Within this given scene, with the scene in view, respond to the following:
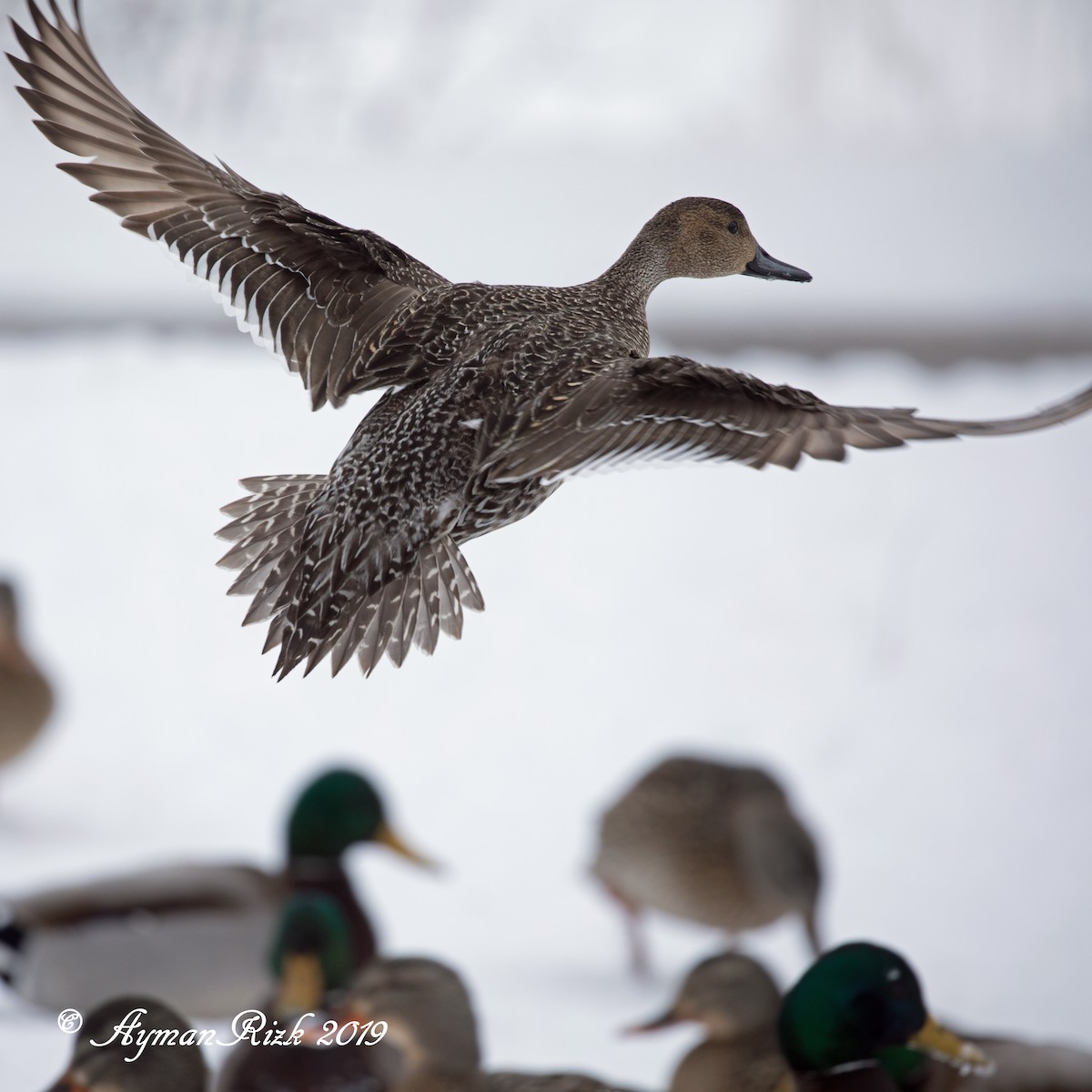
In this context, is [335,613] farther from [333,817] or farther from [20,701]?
[20,701]

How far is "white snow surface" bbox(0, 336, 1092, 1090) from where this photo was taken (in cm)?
321

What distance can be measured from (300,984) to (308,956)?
5 centimetres

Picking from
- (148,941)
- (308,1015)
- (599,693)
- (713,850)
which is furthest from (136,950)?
(599,693)

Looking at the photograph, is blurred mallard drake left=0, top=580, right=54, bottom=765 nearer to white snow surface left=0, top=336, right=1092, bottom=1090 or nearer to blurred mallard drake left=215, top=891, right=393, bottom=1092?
white snow surface left=0, top=336, right=1092, bottom=1090

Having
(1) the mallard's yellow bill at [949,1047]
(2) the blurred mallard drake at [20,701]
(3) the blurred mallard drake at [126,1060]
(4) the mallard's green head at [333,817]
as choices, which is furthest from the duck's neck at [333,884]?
(1) the mallard's yellow bill at [949,1047]

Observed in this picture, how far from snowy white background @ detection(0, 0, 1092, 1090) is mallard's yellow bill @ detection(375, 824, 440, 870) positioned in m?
0.13

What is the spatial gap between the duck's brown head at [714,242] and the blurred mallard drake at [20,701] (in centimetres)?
285

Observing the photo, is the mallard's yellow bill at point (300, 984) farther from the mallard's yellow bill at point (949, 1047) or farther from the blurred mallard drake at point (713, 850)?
the mallard's yellow bill at point (949, 1047)

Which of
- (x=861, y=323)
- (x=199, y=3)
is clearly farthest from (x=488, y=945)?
(x=199, y=3)

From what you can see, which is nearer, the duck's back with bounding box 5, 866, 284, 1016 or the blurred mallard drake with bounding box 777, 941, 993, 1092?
the blurred mallard drake with bounding box 777, 941, 993, 1092

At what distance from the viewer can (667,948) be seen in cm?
339

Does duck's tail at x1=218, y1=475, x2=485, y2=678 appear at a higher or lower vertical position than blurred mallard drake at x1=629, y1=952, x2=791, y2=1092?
higher

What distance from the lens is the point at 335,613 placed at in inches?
34.8

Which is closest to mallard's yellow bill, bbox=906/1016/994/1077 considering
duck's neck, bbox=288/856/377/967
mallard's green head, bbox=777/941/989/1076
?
mallard's green head, bbox=777/941/989/1076
